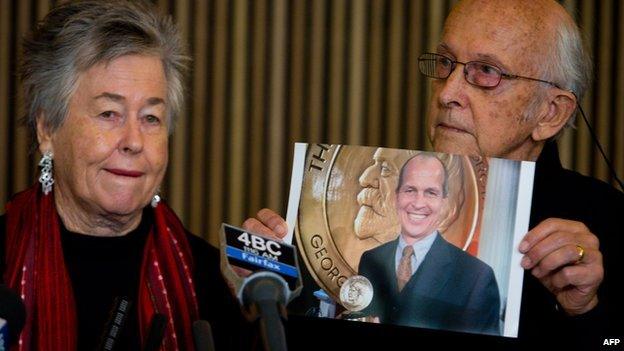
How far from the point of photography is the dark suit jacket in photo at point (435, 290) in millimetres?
2195

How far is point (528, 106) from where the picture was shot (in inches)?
99.6

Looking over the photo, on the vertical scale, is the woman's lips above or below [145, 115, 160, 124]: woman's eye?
below

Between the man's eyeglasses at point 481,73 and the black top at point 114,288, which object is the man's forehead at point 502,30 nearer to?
the man's eyeglasses at point 481,73

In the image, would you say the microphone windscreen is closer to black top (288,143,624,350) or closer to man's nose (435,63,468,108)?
black top (288,143,624,350)

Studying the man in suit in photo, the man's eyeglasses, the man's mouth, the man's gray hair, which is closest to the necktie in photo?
the man in suit in photo

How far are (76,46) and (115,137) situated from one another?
225mm

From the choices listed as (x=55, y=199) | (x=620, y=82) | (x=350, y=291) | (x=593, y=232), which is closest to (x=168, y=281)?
(x=55, y=199)

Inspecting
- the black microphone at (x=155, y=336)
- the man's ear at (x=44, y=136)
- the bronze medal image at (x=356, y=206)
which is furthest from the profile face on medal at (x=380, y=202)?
the man's ear at (x=44, y=136)

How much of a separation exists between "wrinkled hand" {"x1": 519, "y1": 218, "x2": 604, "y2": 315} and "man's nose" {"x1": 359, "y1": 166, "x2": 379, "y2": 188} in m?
0.32

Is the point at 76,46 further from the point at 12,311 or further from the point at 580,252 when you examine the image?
the point at 580,252

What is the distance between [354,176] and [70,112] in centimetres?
64

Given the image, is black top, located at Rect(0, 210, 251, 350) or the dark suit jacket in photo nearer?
the dark suit jacket in photo

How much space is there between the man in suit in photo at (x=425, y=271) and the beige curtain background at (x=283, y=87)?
1.80 meters

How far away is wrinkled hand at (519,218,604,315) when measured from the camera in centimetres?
215
